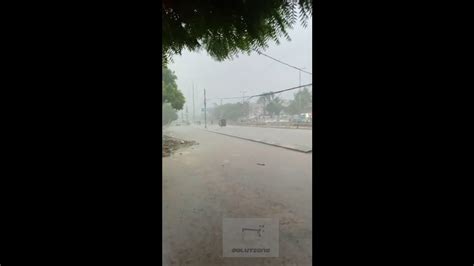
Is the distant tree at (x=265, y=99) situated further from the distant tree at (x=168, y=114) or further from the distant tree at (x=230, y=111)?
the distant tree at (x=168, y=114)

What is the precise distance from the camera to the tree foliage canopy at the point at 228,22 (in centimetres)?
69

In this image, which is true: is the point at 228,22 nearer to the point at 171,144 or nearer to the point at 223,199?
the point at 171,144

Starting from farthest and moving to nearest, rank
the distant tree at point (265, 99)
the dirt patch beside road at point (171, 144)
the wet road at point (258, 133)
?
the wet road at point (258, 133)
the distant tree at point (265, 99)
the dirt patch beside road at point (171, 144)

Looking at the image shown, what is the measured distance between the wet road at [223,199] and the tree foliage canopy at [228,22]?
1.08 feet

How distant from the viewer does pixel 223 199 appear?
33.2 inches

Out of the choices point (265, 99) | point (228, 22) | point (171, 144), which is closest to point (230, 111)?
point (265, 99)

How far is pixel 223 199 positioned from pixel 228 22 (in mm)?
608

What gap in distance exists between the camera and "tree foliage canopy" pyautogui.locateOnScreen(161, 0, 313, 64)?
69cm

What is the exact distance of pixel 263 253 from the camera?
28.6 inches

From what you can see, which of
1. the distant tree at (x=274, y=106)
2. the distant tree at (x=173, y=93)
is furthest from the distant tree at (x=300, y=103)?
the distant tree at (x=173, y=93)

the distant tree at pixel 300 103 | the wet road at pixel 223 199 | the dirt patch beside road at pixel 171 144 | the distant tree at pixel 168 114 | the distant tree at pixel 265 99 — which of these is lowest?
the wet road at pixel 223 199

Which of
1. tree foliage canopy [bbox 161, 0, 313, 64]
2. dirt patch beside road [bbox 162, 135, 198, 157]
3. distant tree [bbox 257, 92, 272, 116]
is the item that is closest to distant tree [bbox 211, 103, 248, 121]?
distant tree [bbox 257, 92, 272, 116]
